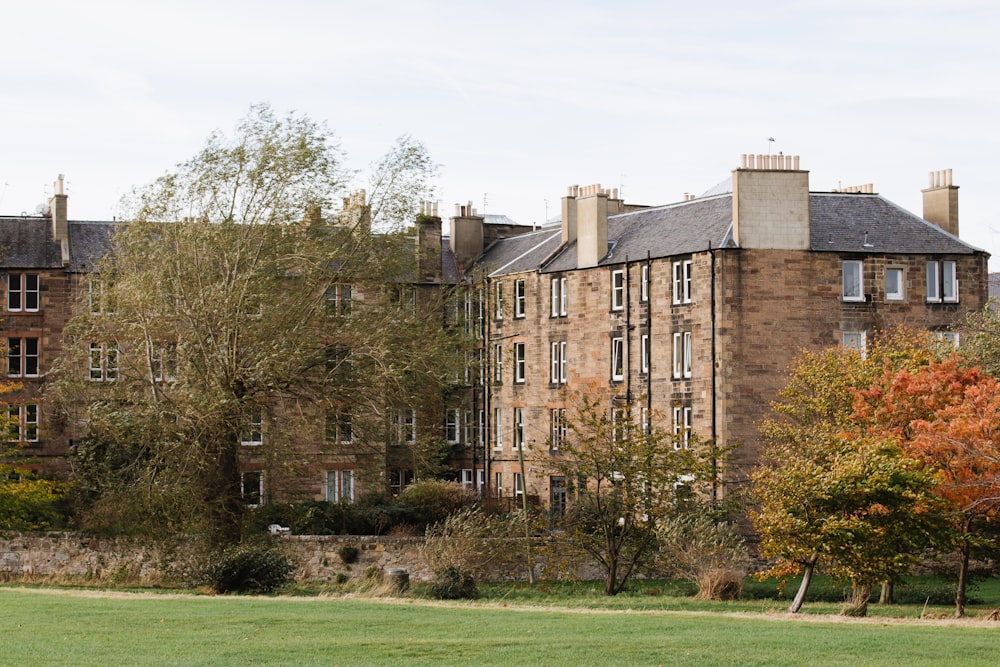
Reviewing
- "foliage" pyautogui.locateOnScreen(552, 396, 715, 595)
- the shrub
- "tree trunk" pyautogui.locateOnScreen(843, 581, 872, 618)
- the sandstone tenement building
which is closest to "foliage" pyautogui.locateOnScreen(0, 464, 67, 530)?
the sandstone tenement building

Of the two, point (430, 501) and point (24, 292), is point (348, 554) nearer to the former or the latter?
point (430, 501)

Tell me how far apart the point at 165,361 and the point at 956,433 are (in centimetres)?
2160

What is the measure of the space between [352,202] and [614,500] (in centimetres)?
1131

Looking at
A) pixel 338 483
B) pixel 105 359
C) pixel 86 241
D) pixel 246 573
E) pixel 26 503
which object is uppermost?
pixel 86 241

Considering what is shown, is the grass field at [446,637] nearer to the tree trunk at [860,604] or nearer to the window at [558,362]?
the tree trunk at [860,604]

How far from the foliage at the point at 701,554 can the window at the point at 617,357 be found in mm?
13986

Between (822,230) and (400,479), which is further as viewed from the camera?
(400,479)

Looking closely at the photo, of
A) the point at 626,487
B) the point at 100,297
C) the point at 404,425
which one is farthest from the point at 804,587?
the point at 100,297

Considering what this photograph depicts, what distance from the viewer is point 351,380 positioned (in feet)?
140

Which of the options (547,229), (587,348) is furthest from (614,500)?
(547,229)

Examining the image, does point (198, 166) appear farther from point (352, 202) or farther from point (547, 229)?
point (547, 229)

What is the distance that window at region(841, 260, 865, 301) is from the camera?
56.5 metres

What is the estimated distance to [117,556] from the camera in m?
46.6

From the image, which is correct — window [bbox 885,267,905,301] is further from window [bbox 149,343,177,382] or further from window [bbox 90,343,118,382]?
window [bbox 90,343,118,382]
